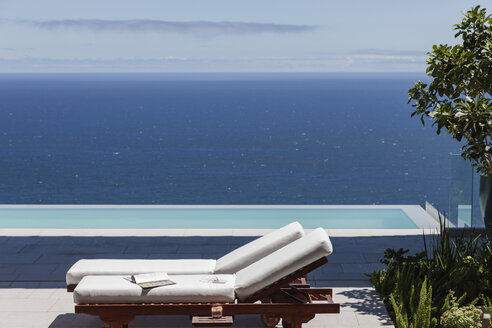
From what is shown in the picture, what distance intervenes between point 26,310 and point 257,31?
93618 millimetres

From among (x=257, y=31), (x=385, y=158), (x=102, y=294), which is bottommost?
(x=385, y=158)

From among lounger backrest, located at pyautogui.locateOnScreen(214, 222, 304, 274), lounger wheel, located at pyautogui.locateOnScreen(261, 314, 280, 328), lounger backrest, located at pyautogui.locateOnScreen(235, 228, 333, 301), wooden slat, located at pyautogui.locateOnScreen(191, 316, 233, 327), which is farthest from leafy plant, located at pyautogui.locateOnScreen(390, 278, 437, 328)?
wooden slat, located at pyautogui.locateOnScreen(191, 316, 233, 327)

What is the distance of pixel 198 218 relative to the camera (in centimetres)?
890

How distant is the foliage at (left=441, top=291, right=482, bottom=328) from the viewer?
4273mm

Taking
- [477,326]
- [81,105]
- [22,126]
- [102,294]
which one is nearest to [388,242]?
[477,326]

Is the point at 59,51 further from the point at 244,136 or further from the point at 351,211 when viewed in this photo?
the point at 351,211

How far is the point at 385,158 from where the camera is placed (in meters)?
Answer: 59.6

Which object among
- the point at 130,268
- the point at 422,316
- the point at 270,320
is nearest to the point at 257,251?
the point at 270,320

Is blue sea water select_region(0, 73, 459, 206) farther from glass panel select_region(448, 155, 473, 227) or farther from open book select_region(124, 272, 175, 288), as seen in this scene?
open book select_region(124, 272, 175, 288)

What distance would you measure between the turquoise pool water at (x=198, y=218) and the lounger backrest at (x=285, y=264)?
4018 mm

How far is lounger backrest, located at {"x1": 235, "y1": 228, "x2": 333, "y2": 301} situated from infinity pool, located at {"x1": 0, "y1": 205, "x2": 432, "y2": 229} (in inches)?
158

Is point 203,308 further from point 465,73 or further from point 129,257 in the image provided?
point 129,257

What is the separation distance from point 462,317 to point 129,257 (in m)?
3.48

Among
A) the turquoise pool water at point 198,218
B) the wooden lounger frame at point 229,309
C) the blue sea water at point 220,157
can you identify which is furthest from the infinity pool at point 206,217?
the blue sea water at point 220,157
